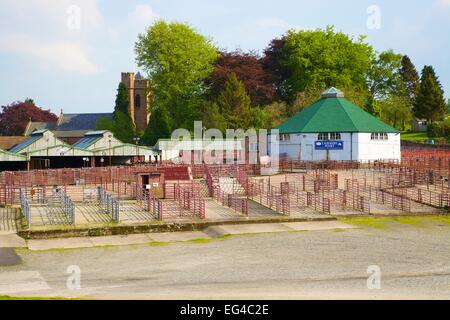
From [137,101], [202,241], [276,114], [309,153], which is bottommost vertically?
[202,241]

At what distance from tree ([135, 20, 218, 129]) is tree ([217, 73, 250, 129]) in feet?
24.3

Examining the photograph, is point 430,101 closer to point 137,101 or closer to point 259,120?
point 259,120

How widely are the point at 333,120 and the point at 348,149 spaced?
3.80 meters

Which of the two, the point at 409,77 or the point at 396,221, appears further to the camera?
the point at 409,77

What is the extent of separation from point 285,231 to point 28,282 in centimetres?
1310

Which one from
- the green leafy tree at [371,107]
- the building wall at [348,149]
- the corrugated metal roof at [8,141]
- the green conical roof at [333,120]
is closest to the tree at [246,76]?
the green leafy tree at [371,107]

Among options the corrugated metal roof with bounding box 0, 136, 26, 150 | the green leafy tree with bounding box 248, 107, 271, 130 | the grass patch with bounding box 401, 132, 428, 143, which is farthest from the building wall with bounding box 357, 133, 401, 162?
the corrugated metal roof with bounding box 0, 136, 26, 150

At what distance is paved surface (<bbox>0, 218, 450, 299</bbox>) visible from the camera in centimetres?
1621

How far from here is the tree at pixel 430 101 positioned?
96.6m

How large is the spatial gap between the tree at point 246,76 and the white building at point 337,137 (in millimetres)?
27645

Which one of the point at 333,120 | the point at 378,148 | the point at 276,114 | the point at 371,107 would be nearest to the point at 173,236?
the point at 333,120

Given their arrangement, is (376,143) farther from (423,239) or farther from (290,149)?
(423,239)

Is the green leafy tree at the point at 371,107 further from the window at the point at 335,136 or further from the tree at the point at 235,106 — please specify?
the window at the point at 335,136

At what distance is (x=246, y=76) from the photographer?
92.2 metres
